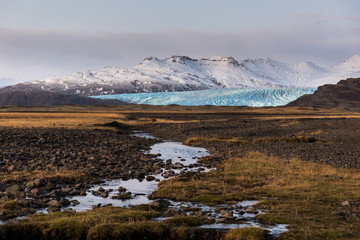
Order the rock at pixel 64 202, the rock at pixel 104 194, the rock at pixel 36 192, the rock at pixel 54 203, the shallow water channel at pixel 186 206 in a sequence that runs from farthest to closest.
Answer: the rock at pixel 104 194
the rock at pixel 36 192
the rock at pixel 64 202
the rock at pixel 54 203
the shallow water channel at pixel 186 206

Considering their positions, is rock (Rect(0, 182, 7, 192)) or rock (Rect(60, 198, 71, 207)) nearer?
rock (Rect(60, 198, 71, 207))

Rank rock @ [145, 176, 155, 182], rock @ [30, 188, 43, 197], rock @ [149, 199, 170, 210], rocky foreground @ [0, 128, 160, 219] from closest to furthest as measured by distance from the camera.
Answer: rock @ [149, 199, 170, 210]
rocky foreground @ [0, 128, 160, 219]
rock @ [30, 188, 43, 197]
rock @ [145, 176, 155, 182]

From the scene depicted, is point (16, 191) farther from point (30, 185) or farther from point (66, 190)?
point (66, 190)

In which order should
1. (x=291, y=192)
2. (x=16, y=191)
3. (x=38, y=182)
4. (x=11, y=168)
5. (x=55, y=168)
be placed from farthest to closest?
1. (x=55, y=168)
2. (x=11, y=168)
3. (x=38, y=182)
4. (x=291, y=192)
5. (x=16, y=191)

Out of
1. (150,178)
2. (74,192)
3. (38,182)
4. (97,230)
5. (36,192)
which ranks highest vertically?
(38,182)

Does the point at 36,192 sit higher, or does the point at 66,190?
the point at 36,192

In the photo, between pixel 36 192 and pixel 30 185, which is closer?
pixel 36 192

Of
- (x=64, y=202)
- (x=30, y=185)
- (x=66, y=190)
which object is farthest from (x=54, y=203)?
(x=30, y=185)

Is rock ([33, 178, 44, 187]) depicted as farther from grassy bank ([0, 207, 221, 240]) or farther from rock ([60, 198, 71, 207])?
grassy bank ([0, 207, 221, 240])

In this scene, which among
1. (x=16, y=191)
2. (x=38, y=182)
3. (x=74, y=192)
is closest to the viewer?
(x=16, y=191)

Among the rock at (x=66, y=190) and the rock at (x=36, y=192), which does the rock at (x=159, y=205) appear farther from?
the rock at (x=36, y=192)

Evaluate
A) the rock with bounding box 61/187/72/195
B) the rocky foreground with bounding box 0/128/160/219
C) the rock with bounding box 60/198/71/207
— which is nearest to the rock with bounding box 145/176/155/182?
the rocky foreground with bounding box 0/128/160/219

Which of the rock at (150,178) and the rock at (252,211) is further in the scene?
the rock at (150,178)

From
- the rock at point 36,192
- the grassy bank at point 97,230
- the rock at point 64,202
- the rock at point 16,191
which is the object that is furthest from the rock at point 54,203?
the grassy bank at point 97,230
